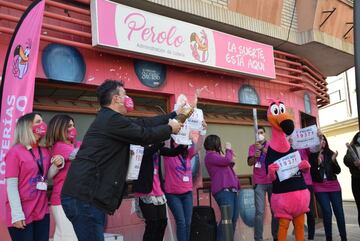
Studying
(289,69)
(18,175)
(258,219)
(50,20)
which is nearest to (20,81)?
(18,175)

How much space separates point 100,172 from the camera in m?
3.41

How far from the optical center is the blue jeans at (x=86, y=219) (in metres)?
3.35

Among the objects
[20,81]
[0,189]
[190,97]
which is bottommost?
[0,189]

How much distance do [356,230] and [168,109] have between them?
4.57 metres

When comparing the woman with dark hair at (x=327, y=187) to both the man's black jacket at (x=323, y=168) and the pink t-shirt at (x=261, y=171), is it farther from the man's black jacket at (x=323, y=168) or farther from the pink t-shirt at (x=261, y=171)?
the pink t-shirt at (x=261, y=171)

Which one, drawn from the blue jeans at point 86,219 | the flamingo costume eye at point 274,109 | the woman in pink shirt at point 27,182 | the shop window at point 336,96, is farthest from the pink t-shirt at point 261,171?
the shop window at point 336,96

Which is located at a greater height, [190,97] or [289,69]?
[289,69]

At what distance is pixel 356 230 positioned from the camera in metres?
8.88

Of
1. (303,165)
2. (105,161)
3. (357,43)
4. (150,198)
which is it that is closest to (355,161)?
(303,165)

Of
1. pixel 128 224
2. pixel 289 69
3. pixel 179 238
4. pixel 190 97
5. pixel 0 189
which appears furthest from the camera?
pixel 289 69

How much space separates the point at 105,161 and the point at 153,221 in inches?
80.9

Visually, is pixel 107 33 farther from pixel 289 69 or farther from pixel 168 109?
pixel 289 69

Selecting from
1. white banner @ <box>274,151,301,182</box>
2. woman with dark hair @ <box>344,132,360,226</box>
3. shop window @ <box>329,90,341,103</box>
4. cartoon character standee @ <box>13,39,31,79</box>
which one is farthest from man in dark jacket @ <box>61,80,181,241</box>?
shop window @ <box>329,90,341,103</box>

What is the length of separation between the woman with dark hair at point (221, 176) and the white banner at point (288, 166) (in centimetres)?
147
